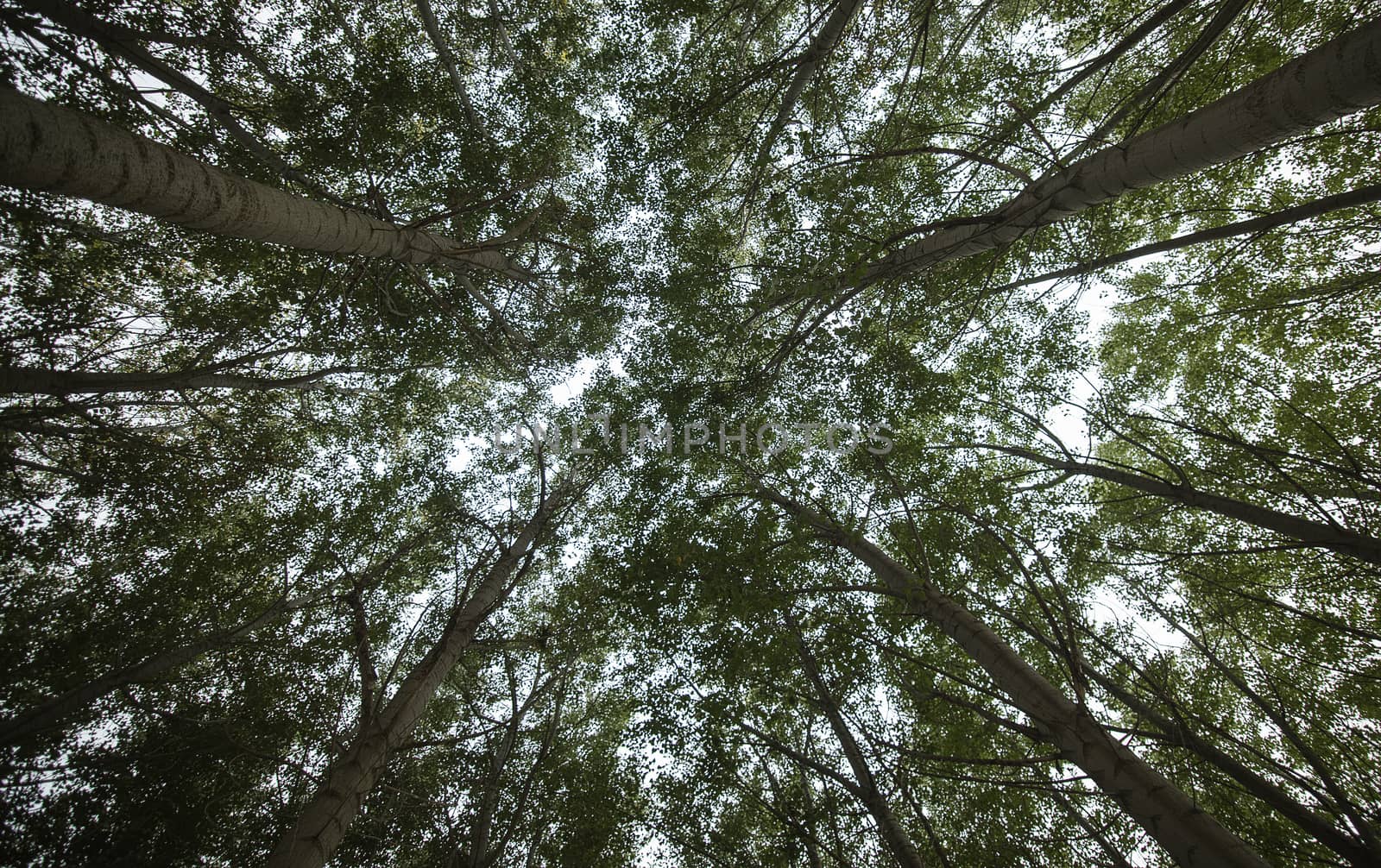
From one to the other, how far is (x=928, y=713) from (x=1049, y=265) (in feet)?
20.9

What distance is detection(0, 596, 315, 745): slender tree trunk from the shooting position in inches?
196

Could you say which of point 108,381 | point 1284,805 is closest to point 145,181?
point 108,381

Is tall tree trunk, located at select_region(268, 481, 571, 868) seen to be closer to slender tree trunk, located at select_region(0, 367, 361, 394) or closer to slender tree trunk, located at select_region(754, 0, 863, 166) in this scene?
slender tree trunk, located at select_region(0, 367, 361, 394)

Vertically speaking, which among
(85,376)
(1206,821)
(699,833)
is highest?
(85,376)

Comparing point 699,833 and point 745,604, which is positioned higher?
point 745,604

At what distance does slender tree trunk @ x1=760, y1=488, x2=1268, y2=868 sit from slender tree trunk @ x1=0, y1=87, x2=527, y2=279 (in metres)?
7.03

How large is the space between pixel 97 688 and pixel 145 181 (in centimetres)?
582

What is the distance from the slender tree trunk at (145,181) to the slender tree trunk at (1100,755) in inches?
277

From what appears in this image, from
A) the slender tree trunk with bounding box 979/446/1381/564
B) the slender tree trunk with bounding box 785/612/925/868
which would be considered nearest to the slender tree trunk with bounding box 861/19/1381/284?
the slender tree trunk with bounding box 979/446/1381/564

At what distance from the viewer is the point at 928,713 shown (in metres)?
5.70

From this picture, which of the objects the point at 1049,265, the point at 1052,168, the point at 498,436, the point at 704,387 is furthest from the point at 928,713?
the point at 498,436

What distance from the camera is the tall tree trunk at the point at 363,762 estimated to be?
416 centimetres

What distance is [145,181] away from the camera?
334cm

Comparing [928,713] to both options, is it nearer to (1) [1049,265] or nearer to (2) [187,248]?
(1) [1049,265]
